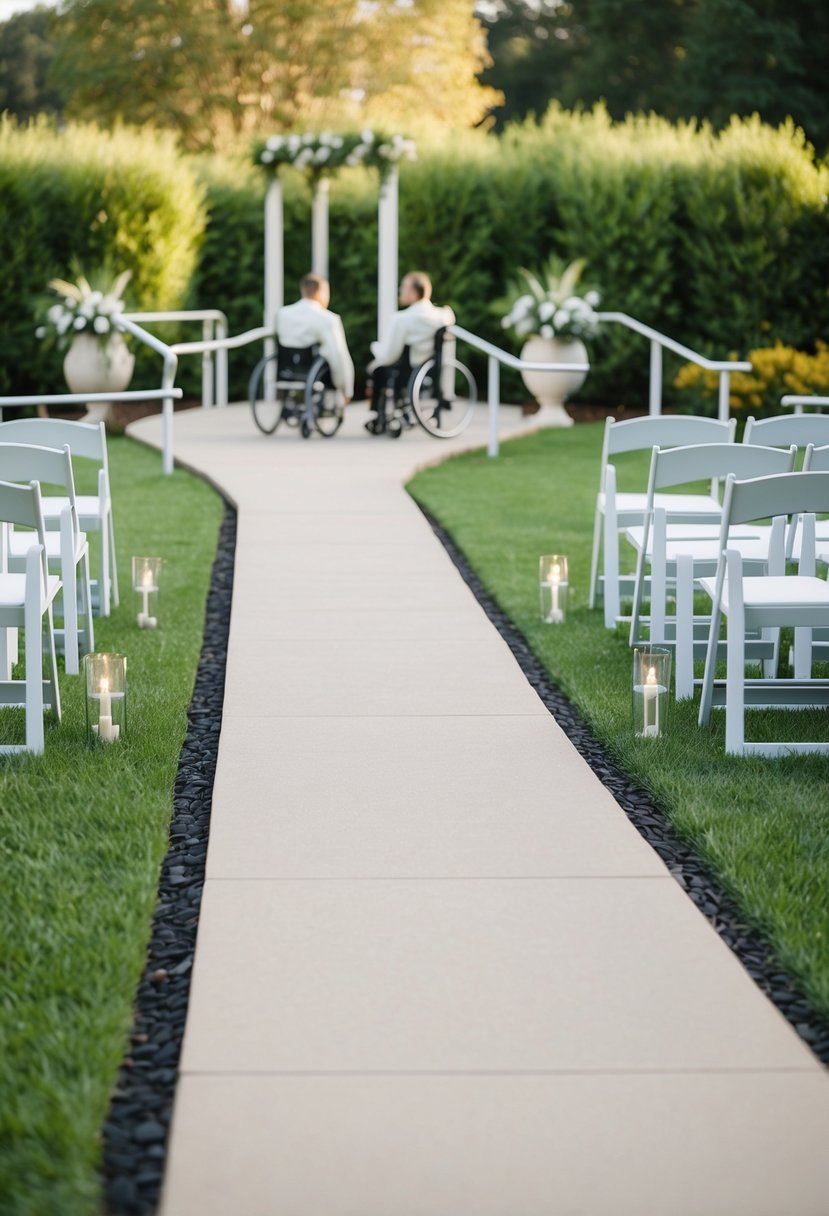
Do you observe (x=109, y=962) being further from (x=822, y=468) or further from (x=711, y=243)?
(x=711, y=243)

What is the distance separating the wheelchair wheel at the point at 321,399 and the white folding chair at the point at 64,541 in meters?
6.72

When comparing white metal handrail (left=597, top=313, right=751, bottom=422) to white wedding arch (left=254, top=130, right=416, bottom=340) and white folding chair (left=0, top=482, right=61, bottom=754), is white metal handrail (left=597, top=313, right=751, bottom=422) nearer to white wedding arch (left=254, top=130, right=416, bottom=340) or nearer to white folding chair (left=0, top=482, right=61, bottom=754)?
white wedding arch (left=254, top=130, right=416, bottom=340)

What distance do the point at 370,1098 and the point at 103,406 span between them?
1410 cm

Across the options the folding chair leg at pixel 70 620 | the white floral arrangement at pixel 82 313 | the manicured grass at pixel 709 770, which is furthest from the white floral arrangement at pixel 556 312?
the folding chair leg at pixel 70 620

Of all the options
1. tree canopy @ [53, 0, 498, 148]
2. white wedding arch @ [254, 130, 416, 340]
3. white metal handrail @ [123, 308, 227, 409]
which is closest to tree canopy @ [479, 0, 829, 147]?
tree canopy @ [53, 0, 498, 148]

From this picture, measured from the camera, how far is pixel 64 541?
19.9ft

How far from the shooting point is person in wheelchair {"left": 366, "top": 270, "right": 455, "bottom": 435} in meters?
13.2

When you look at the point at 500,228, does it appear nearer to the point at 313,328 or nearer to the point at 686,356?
the point at 686,356

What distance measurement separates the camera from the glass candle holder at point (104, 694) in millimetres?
5035

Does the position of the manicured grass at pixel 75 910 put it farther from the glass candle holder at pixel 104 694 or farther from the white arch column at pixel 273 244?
the white arch column at pixel 273 244

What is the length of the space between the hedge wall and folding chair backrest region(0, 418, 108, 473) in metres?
10.4

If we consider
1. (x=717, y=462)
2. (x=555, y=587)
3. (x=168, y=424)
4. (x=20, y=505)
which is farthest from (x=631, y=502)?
(x=168, y=424)

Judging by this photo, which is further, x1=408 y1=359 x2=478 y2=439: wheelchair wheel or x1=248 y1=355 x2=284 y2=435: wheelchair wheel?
x1=248 y1=355 x2=284 y2=435: wheelchair wheel

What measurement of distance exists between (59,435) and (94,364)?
9317mm
